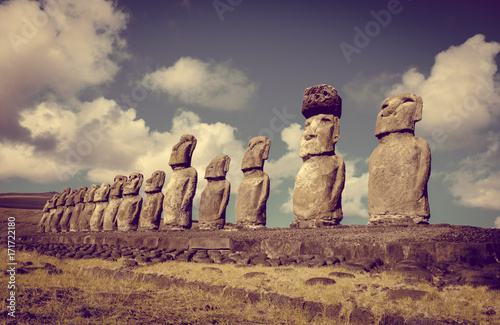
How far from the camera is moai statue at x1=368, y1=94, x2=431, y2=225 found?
7770 millimetres

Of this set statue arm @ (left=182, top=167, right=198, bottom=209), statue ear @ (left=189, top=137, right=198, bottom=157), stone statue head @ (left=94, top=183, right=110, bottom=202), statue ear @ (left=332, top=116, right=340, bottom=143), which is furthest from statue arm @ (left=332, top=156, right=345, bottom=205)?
stone statue head @ (left=94, top=183, right=110, bottom=202)

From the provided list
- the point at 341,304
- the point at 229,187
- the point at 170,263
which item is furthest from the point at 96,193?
the point at 341,304

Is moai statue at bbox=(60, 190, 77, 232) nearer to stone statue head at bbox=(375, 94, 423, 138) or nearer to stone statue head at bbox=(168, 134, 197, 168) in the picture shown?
stone statue head at bbox=(168, 134, 197, 168)

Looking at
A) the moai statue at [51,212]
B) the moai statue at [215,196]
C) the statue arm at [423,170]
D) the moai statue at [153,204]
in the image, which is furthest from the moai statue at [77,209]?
the statue arm at [423,170]

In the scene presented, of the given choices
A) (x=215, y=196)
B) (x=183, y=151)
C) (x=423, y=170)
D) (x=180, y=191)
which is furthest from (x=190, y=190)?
(x=423, y=170)

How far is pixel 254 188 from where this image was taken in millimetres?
11312

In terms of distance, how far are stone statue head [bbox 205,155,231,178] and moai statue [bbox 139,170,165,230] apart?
3.41 m

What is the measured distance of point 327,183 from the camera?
29.9 ft

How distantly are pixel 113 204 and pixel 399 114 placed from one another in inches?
583

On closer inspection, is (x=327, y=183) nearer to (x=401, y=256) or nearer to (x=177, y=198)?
(x=401, y=256)

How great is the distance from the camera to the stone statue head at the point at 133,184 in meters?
17.1

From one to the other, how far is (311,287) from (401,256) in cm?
177

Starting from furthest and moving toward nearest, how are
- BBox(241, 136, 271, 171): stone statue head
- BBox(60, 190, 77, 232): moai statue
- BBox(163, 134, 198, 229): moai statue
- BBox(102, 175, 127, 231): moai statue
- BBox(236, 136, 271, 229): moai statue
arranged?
1. BBox(60, 190, 77, 232): moai statue
2. BBox(102, 175, 127, 231): moai statue
3. BBox(163, 134, 198, 229): moai statue
4. BBox(241, 136, 271, 171): stone statue head
5. BBox(236, 136, 271, 229): moai statue

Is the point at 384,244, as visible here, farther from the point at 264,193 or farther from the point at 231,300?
the point at 264,193
